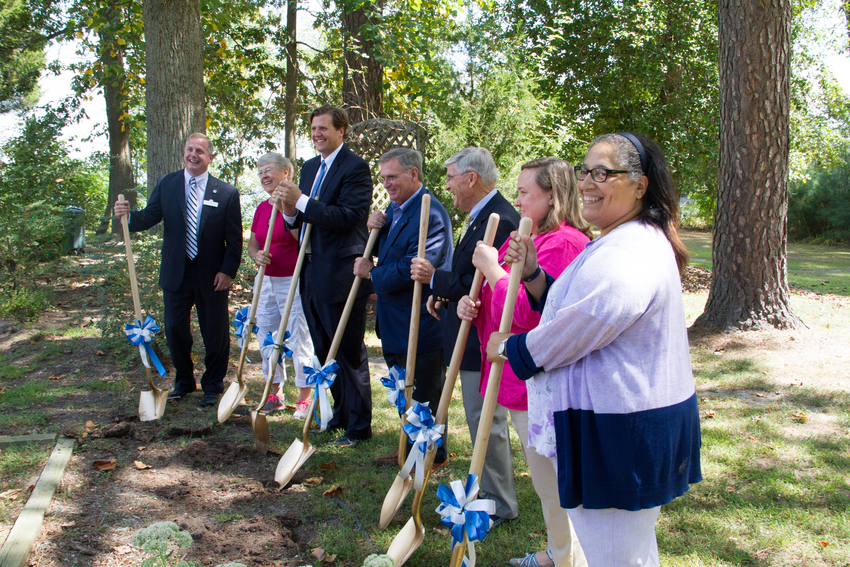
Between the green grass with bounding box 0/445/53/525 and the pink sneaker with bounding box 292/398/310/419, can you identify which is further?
the pink sneaker with bounding box 292/398/310/419

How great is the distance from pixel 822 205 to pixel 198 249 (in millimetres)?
25072

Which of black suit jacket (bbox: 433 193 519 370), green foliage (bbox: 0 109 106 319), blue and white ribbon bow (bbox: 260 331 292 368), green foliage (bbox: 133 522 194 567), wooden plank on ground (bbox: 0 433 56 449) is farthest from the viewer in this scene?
green foliage (bbox: 0 109 106 319)

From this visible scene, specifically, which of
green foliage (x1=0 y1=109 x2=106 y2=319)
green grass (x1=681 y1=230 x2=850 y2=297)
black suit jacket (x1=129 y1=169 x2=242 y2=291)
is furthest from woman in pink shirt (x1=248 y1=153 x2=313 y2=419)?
green grass (x1=681 y1=230 x2=850 y2=297)

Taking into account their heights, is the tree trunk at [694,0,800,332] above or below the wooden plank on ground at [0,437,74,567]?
above

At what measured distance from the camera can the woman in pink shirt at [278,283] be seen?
507cm

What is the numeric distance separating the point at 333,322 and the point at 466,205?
1.60m

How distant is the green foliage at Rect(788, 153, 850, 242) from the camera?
22.5 metres

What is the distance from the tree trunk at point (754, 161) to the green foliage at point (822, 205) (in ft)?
57.7

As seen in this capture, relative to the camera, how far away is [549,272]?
2.61m

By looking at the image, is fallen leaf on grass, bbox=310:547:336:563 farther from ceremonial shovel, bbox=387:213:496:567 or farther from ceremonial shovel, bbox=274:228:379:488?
ceremonial shovel, bbox=274:228:379:488

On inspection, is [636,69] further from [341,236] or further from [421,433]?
[421,433]

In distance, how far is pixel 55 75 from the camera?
1678cm

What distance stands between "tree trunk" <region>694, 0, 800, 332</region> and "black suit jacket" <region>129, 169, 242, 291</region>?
18.2 ft

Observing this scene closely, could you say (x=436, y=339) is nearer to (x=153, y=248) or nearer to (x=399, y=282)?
(x=399, y=282)
